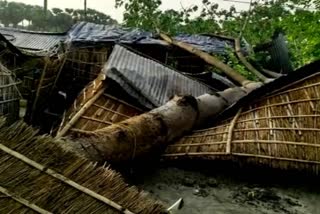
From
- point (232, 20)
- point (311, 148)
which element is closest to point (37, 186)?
point (311, 148)

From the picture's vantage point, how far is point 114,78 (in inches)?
236

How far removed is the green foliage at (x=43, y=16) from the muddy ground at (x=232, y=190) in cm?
2814

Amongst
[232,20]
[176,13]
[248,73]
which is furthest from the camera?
[176,13]

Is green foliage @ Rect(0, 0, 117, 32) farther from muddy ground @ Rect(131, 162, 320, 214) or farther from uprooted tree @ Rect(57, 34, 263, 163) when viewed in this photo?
muddy ground @ Rect(131, 162, 320, 214)

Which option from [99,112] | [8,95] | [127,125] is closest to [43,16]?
[8,95]

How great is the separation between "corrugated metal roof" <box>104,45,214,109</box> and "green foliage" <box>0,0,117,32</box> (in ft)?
81.2

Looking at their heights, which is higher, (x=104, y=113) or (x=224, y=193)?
(x=104, y=113)

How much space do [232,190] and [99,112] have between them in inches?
89.3

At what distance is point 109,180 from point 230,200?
5.81 feet

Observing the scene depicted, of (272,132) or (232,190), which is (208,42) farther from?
(232,190)

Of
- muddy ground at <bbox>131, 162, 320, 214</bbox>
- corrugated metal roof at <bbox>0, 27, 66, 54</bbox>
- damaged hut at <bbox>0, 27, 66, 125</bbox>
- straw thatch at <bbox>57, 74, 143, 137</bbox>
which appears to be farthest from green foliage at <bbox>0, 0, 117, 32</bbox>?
muddy ground at <bbox>131, 162, 320, 214</bbox>

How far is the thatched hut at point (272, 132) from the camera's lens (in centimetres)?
441

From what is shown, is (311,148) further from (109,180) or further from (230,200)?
(109,180)

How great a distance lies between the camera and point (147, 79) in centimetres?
678
